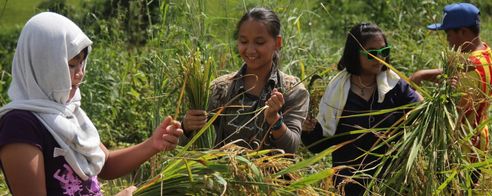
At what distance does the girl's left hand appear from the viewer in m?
3.10

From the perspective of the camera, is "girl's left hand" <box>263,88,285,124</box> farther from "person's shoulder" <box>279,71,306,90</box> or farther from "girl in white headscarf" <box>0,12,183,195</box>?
"girl in white headscarf" <box>0,12,183,195</box>

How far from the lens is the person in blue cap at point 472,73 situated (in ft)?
11.2

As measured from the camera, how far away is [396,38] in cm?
736

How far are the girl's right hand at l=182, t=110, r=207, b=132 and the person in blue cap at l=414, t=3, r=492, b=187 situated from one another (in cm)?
100

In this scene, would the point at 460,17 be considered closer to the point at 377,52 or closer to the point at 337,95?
the point at 377,52

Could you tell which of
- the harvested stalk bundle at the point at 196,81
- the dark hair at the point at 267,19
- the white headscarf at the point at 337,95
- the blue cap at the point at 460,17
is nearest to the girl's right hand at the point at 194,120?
the harvested stalk bundle at the point at 196,81

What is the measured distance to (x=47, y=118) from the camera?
2396mm

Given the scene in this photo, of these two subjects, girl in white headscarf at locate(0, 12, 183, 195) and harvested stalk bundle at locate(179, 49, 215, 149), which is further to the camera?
harvested stalk bundle at locate(179, 49, 215, 149)

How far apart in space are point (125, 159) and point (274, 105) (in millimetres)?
624

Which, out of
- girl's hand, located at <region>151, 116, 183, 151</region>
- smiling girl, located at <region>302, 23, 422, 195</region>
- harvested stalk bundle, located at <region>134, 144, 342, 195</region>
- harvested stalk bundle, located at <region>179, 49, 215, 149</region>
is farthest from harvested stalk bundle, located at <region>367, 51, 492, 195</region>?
girl's hand, located at <region>151, 116, 183, 151</region>

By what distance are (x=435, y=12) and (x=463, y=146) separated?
3757 mm

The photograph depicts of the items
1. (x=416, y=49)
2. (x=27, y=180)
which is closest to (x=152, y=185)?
(x=27, y=180)

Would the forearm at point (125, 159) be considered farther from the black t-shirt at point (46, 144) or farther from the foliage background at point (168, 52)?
the foliage background at point (168, 52)

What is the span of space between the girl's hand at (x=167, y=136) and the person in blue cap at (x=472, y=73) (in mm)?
1200
